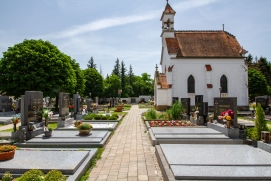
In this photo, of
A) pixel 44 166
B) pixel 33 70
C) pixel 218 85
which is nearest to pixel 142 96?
pixel 218 85

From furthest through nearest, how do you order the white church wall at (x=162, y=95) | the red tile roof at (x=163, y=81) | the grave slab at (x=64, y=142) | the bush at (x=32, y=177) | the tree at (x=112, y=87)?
the tree at (x=112, y=87) < the red tile roof at (x=163, y=81) < the white church wall at (x=162, y=95) < the grave slab at (x=64, y=142) < the bush at (x=32, y=177)

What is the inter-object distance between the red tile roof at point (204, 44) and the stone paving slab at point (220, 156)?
23.6 metres

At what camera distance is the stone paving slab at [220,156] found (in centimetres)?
614

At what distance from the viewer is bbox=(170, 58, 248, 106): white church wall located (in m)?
30.4

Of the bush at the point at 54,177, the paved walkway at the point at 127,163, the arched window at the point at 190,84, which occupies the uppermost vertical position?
the arched window at the point at 190,84

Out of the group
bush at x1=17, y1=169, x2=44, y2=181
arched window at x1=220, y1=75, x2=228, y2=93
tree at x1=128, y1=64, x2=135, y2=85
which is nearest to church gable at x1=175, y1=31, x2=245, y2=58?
arched window at x1=220, y1=75, x2=228, y2=93

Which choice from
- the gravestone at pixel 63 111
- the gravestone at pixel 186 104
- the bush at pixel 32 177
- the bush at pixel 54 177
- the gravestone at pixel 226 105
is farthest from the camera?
the gravestone at pixel 186 104

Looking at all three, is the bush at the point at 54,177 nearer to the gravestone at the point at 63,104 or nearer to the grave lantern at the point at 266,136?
the grave lantern at the point at 266,136

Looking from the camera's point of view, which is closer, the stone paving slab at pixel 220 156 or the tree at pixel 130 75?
the stone paving slab at pixel 220 156

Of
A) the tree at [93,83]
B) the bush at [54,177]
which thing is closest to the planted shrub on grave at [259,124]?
the bush at [54,177]

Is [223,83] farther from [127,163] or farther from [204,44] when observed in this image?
[127,163]

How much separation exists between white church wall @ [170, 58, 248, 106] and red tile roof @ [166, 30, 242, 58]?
3.25 feet

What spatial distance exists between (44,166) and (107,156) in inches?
99.6

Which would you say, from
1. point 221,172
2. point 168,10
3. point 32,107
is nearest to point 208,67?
point 168,10
